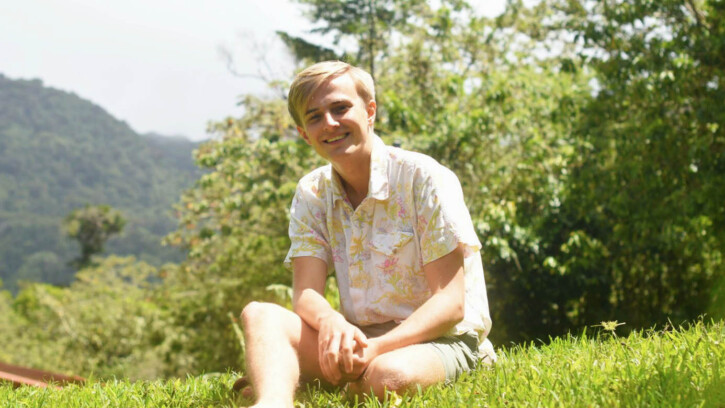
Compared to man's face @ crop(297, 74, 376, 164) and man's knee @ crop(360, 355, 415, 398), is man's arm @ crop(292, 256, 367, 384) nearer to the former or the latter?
man's knee @ crop(360, 355, 415, 398)

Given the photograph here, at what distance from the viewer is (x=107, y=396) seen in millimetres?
3062

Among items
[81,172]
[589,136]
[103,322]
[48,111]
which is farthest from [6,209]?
[589,136]

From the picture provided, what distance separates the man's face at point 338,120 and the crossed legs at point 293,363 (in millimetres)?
665

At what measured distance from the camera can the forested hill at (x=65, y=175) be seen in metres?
104

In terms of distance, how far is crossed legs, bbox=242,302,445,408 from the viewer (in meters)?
2.48

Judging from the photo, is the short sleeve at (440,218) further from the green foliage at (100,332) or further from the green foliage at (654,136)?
the green foliage at (100,332)

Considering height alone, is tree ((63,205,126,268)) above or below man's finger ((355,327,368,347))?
below

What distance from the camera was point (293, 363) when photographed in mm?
2652

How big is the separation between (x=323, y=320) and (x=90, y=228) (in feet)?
235

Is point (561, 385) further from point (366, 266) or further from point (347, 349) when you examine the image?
point (366, 266)

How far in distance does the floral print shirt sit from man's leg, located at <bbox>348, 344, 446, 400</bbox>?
275 mm

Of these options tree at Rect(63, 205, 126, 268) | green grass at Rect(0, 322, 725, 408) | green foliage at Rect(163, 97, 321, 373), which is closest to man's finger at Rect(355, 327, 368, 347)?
green grass at Rect(0, 322, 725, 408)

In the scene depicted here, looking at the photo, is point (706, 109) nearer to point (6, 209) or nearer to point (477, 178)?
point (477, 178)

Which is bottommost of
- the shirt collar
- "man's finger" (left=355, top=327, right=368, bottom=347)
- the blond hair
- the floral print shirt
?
"man's finger" (left=355, top=327, right=368, bottom=347)
